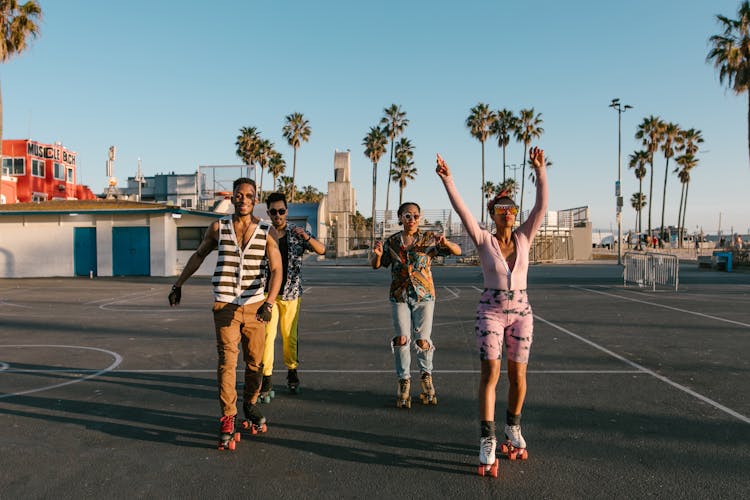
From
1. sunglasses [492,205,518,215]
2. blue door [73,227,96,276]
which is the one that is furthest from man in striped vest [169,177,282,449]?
blue door [73,227,96,276]

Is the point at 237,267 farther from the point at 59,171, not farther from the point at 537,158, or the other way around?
the point at 59,171

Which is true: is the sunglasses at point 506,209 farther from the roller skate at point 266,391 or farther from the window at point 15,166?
the window at point 15,166

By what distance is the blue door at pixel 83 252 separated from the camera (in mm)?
26875

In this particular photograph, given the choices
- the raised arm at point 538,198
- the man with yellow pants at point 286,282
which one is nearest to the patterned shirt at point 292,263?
the man with yellow pants at point 286,282

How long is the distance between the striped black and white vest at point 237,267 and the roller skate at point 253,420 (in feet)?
3.02

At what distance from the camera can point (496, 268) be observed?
3.99 meters

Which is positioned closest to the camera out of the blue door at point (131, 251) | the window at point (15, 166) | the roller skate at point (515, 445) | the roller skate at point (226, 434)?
the roller skate at point (515, 445)

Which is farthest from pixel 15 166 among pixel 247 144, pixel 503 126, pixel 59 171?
pixel 503 126

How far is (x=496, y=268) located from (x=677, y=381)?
3674 millimetres

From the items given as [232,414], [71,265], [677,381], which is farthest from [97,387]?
[71,265]

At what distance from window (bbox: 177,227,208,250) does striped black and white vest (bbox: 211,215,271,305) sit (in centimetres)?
2399

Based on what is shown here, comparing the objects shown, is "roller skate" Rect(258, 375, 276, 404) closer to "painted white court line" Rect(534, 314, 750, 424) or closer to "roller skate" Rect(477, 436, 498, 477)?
"roller skate" Rect(477, 436, 498, 477)

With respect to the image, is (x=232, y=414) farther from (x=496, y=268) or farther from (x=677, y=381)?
(x=677, y=381)

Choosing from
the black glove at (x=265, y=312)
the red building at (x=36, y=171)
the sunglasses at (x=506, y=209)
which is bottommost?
the black glove at (x=265, y=312)
